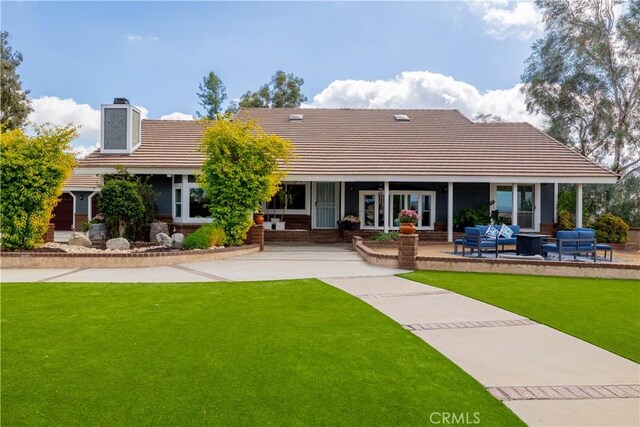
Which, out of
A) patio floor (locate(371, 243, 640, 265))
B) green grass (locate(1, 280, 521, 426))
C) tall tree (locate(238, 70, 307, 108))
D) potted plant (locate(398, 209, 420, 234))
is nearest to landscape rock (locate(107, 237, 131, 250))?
green grass (locate(1, 280, 521, 426))

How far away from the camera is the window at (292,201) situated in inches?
790

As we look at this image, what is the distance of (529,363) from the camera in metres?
4.53

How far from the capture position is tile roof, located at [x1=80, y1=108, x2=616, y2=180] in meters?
18.1

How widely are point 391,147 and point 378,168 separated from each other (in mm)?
2834

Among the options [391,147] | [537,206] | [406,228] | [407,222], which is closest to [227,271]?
[406,228]

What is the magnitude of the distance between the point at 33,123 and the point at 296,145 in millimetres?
11110

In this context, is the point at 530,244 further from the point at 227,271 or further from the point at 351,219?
the point at 227,271

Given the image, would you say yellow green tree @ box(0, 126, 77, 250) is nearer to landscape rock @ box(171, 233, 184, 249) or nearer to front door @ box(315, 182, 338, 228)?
landscape rock @ box(171, 233, 184, 249)

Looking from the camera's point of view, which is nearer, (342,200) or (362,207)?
(342,200)

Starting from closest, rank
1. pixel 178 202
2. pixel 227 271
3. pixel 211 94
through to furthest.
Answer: pixel 227 271 → pixel 178 202 → pixel 211 94

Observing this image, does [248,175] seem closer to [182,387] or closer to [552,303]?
[552,303]

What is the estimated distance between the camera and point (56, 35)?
14641 mm

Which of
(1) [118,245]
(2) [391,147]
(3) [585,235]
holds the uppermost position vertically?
(2) [391,147]
